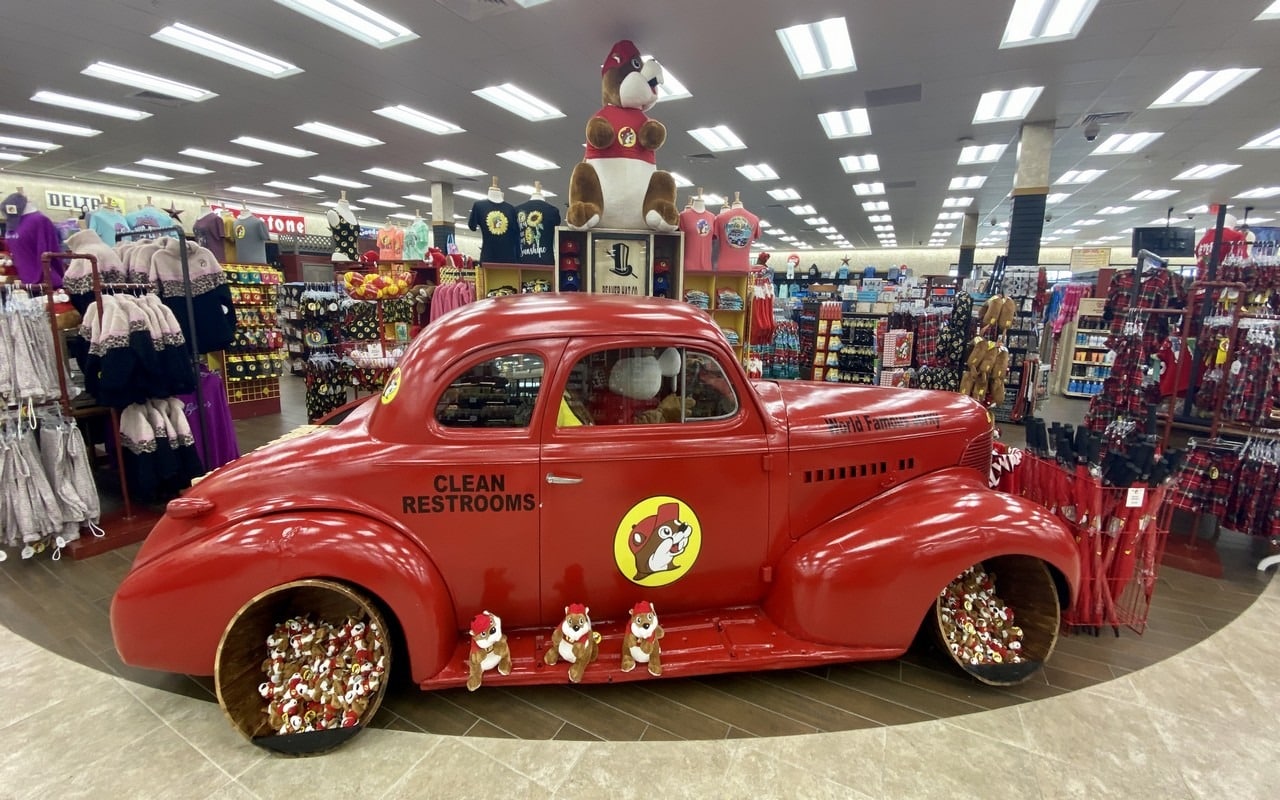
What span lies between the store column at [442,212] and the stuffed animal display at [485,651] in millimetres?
13383

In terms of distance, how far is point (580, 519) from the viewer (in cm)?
225

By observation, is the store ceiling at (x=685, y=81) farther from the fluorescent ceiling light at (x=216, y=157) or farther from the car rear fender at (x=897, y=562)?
the car rear fender at (x=897, y=562)

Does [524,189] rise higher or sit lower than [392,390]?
higher

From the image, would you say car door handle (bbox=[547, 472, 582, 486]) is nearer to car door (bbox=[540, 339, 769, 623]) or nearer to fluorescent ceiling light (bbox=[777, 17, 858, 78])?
car door (bbox=[540, 339, 769, 623])

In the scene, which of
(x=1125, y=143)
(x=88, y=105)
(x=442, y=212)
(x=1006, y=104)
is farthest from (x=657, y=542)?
(x=442, y=212)

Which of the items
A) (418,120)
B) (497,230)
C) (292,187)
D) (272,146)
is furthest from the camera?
(292,187)

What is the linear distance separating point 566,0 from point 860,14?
9.17 ft

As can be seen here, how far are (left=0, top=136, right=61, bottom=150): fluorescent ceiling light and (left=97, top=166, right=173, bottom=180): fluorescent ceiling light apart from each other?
1.79 m

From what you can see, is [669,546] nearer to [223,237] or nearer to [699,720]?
[699,720]

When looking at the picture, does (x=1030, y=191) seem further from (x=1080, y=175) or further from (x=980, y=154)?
(x=1080, y=175)

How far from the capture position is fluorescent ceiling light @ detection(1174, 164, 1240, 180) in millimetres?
10844

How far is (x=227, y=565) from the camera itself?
1953 mm

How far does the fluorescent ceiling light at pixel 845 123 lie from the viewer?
820 cm

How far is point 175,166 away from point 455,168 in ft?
20.3
